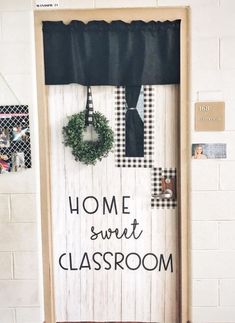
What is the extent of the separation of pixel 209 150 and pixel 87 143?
0.73m

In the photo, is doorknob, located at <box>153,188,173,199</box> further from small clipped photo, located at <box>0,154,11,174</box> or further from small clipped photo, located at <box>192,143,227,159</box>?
small clipped photo, located at <box>0,154,11,174</box>

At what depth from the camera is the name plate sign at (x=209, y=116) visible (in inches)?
74.6

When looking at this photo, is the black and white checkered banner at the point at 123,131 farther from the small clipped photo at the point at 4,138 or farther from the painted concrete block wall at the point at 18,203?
the small clipped photo at the point at 4,138

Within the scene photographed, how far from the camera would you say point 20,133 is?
1.93m

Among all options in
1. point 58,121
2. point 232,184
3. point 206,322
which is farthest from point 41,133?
point 206,322

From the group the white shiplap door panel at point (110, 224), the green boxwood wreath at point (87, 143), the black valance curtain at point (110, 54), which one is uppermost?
the black valance curtain at point (110, 54)

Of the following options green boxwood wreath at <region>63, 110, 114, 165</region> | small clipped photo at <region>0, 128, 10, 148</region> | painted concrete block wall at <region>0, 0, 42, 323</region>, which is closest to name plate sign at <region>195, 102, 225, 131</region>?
green boxwood wreath at <region>63, 110, 114, 165</region>

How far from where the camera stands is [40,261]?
2018 mm

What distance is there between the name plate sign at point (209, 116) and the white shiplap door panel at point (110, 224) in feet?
0.46

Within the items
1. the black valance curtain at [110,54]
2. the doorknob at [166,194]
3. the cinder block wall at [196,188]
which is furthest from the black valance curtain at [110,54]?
the doorknob at [166,194]

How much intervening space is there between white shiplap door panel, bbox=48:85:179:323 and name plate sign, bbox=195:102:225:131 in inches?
5.6

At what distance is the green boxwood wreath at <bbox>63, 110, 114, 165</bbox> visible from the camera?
192cm

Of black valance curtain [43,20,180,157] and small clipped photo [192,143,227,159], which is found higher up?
black valance curtain [43,20,180,157]

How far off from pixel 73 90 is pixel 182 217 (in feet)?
3.38
